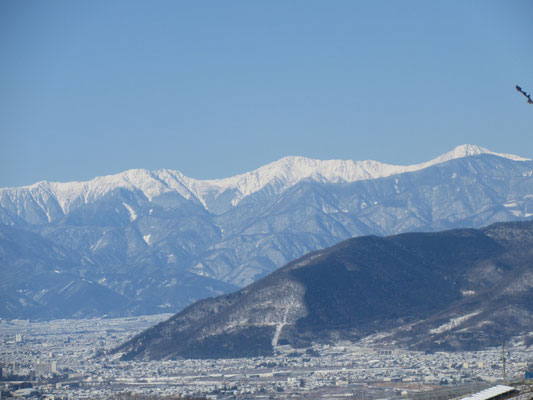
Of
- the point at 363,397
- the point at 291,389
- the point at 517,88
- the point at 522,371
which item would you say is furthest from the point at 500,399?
the point at 291,389

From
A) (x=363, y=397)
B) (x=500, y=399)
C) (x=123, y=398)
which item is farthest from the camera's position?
(x=123, y=398)

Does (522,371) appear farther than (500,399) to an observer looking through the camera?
Yes

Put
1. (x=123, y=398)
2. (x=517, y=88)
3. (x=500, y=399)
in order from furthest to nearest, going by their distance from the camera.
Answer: (x=123, y=398)
(x=500, y=399)
(x=517, y=88)

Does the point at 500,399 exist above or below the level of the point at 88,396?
below

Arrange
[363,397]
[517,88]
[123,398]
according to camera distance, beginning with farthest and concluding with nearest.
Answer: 1. [123,398]
2. [363,397]
3. [517,88]

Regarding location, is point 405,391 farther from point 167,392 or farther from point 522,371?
point 167,392

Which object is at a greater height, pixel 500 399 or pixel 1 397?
pixel 1 397

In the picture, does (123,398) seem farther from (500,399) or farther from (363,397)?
(500,399)

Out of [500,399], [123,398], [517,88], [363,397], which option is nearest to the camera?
[517,88]

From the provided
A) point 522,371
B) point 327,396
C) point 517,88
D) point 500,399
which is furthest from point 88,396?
point 517,88
